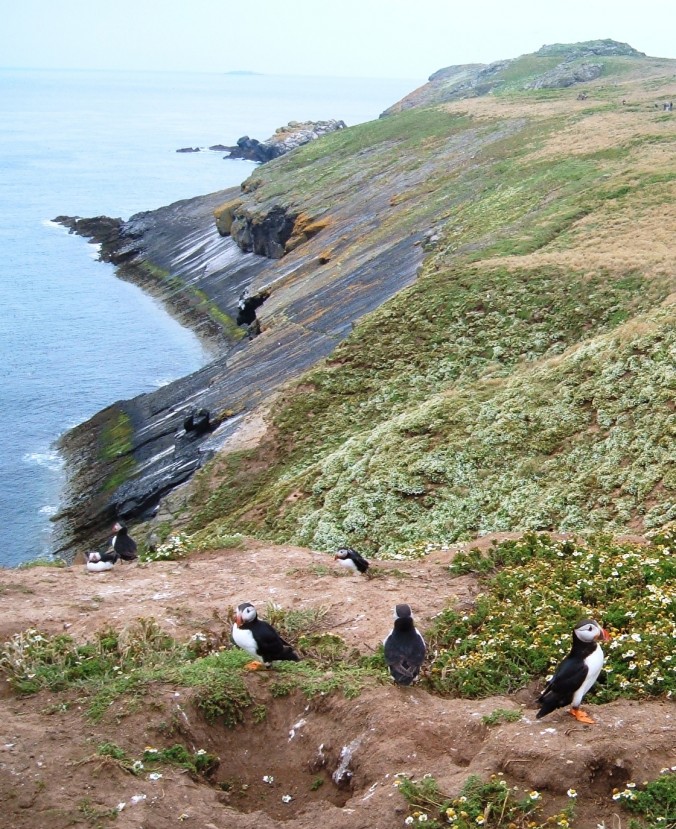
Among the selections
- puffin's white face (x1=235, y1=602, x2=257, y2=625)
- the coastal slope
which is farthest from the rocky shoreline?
puffin's white face (x1=235, y1=602, x2=257, y2=625)

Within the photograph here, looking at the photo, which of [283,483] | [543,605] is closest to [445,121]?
[283,483]

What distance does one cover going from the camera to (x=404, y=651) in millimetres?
13172

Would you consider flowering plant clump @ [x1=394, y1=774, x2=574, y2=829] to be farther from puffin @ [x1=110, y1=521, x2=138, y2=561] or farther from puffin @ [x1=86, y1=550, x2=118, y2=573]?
puffin @ [x1=110, y1=521, x2=138, y2=561]

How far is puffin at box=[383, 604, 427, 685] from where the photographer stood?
43.1ft

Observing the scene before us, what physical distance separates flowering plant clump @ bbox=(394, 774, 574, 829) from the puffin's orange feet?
4.70ft

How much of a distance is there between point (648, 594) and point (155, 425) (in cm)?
4001

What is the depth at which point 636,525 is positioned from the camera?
72.1ft

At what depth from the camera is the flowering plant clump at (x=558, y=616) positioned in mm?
13016

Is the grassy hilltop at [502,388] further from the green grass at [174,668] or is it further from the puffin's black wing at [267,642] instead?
the puffin's black wing at [267,642]

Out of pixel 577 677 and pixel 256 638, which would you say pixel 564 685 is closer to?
pixel 577 677

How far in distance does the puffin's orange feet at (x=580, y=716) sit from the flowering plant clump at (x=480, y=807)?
4.70ft

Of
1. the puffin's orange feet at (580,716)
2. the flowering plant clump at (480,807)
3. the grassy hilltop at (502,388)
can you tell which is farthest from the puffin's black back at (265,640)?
the grassy hilltop at (502,388)

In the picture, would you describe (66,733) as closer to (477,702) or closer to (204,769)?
(204,769)

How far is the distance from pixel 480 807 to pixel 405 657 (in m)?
3.30
